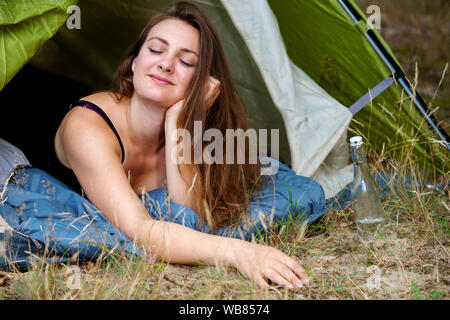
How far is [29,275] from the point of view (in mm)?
1415

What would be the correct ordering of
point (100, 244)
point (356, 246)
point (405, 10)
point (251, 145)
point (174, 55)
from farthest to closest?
point (405, 10) → point (251, 145) → point (174, 55) → point (356, 246) → point (100, 244)

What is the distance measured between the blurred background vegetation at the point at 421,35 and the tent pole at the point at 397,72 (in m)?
1.37

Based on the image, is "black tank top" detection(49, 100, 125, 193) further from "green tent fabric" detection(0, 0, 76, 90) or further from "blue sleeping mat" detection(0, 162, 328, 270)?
"green tent fabric" detection(0, 0, 76, 90)

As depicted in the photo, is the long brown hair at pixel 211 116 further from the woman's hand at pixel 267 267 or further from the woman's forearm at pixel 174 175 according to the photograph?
the woman's hand at pixel 267 267

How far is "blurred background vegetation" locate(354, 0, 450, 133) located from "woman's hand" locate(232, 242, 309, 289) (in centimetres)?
246

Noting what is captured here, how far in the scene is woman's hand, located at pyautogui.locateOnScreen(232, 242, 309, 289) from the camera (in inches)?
52.6

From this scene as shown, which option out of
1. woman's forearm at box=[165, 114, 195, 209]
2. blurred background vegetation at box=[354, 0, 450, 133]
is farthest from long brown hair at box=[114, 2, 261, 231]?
blurred background vegetation at box=[354, 0, 450, 133]

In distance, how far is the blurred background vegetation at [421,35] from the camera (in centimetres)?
372

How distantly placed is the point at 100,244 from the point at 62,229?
148 mm

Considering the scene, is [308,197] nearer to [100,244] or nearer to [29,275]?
[100,244]

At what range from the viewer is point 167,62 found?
1739mm

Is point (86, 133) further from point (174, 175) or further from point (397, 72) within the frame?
point (397, 72)

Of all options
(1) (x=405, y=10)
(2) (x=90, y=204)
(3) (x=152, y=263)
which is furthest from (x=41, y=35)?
(1) (x=405, y=10)

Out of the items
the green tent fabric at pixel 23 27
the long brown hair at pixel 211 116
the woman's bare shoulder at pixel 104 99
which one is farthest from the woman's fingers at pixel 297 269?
the green tent fabric at pixel 23 27
